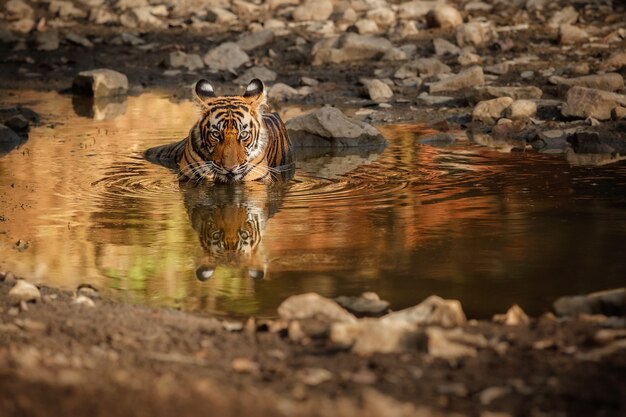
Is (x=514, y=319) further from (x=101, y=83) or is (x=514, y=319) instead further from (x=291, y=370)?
(x=101, y=83)

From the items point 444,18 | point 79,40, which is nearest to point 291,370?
point 444,18

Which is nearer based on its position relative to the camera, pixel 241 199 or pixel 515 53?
pixel 241 199

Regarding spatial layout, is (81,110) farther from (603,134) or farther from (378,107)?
(603,134)

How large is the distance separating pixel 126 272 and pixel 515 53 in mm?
10932

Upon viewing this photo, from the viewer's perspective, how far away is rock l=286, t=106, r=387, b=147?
11672mm

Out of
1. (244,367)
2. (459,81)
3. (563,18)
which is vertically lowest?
(244,367)

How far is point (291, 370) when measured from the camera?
14.6 feet

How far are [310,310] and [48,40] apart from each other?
15.2 m

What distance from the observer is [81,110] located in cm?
1491

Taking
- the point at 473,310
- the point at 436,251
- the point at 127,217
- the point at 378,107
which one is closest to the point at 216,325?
the point at 473,310

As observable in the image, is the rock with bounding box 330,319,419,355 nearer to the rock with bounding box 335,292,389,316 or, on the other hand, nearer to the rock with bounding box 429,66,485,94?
the rock with bounding box 335,292,389,316

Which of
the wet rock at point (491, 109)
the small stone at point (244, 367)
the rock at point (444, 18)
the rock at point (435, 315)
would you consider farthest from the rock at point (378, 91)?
the small stone at point (244, 367)

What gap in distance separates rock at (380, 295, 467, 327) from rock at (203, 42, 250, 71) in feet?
40.9

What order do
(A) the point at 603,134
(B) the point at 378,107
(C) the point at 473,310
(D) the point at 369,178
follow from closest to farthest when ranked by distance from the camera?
1. (C) the point at 473,310
2. (D) the point at 369,178
3. (A) the point at 603,134
4. (B) the point at 378,107
